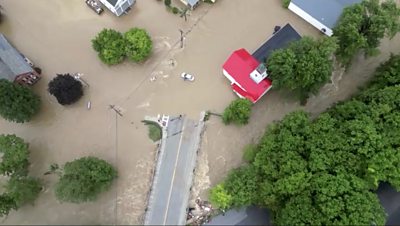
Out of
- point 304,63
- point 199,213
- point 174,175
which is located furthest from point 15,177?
point 304,63

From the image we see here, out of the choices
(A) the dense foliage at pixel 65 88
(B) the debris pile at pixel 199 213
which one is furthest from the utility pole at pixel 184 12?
(B) the debris pile at pixel 199 213

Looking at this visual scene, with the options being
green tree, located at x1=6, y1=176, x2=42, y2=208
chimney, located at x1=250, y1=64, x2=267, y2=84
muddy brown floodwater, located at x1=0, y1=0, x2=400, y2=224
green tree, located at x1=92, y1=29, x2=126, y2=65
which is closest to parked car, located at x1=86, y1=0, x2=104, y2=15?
muddy brown floodwater, located at x1=0, y1=0, x2=400, y2=224

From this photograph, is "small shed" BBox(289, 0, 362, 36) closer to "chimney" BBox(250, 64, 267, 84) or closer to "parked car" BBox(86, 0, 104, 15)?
"chimney" BBox(250, 64, 267, 84)

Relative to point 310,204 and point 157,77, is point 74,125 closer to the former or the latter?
point 157,77

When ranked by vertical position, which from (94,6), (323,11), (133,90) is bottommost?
(323,11)

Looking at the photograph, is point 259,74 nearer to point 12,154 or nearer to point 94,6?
point 94,6

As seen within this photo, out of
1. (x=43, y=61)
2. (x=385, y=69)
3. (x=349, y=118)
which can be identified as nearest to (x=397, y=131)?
(x=349, y=118)
